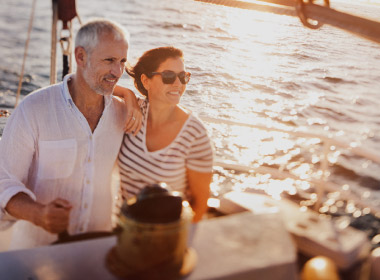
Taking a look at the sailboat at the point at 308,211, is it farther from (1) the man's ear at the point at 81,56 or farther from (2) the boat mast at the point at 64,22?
(2) the boat mast at the point at 64,22

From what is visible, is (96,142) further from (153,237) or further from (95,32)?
(153,237)

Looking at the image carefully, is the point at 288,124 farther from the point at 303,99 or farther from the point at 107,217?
the point at 107,217

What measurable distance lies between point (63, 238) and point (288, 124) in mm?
16742

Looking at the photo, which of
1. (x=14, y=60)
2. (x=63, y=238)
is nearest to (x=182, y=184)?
(x=63, y=238)

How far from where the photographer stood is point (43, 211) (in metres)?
1.46

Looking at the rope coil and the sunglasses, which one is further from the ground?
the rope coil

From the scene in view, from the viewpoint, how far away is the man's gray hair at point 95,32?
5.60 ft

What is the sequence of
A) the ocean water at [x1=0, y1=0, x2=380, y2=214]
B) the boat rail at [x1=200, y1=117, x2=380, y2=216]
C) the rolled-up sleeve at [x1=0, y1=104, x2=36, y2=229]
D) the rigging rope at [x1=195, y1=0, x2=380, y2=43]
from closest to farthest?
the rigging rope at [x1=195, y1=0, x2=380, y2=43]
the rolled-up sleeve at [x1=0, y1=104, x2=36, y2=229]
the boat rail at [x1=200, y1=117, x2=380, y2=216]
the ocean water at [x1=0, y1=0, x2=380, y2=214]

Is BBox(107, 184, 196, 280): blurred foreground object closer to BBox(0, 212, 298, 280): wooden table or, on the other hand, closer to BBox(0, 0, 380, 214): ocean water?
BBox(0, 212, 298, 280): wooden table

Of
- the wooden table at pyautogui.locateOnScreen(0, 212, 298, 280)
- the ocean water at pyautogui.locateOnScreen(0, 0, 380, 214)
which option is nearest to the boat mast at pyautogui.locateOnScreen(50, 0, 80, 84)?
the wooden table at pyautogui.locateOnScreen(0, 212, 298, 280)

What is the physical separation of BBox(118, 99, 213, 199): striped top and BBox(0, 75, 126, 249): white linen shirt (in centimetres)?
9

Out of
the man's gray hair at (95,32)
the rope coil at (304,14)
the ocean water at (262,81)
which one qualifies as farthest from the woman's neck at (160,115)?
the ocean water at (262,81)

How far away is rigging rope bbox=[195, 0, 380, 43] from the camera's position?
3.89 feet

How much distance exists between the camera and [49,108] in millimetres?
1760
